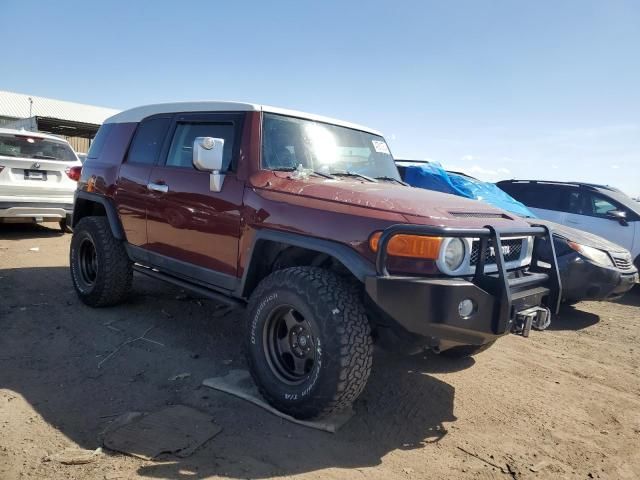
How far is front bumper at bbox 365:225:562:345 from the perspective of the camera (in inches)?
97.3

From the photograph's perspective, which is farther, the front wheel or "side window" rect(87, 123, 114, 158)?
"side window" rect(87, 123, 114, 158)

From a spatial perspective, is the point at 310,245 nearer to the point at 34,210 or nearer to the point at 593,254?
the point at 593,254

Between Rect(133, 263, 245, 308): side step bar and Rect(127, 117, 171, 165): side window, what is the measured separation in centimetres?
99

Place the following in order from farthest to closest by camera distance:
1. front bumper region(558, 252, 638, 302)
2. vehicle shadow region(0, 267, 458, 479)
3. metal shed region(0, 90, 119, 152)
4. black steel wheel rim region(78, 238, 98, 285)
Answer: metal shed region(0, 90, 119, 152)
front bumper region(558, 252, 638, 302)
black steel wheel rim region(78, 238, 98, 285)
vehicle shadow region(0, 267, 458, 479)

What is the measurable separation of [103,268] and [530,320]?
3.77m

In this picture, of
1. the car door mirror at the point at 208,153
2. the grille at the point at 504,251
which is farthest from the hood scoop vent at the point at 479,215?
the car door mirror at the point at 208,153

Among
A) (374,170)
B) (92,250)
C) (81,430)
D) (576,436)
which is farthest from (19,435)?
(576,436)

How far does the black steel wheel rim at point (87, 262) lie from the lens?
195 inches

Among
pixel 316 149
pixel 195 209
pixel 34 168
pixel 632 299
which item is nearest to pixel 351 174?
pixel 316 149

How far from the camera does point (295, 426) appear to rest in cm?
284

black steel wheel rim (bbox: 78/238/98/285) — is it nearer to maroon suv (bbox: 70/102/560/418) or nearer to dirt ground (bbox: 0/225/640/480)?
dirt ground (bbox: 0/225/640/480)

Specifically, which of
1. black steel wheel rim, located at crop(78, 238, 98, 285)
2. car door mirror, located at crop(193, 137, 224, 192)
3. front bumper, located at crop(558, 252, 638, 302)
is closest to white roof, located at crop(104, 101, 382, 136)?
car door mirror, located at crop(193, 137, 224, 192)

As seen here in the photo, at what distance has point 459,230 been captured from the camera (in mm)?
2541

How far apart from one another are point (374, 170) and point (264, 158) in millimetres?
1082
